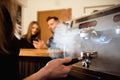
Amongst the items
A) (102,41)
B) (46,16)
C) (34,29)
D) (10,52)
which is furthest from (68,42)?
(46,16)

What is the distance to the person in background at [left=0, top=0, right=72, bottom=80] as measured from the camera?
61 centimetres

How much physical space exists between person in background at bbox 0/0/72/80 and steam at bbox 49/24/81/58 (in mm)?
178

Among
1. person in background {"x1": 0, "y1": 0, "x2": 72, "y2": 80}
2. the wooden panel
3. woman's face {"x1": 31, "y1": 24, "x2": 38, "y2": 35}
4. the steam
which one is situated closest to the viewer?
person in background {"x1": 0, "y1": 0, "x2": 72, "y2": 80}

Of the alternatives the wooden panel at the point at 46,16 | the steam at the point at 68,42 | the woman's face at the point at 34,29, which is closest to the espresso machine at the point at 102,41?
the steam at the point at 68,42

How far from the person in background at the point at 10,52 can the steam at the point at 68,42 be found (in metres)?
0.18

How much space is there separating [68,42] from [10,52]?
0.35m

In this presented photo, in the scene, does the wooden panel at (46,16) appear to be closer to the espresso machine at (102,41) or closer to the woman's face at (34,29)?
the woman's face at (34,29)

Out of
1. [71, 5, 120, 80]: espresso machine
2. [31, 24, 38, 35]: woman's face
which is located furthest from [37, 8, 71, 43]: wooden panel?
[71, 5, 120, 80]: espresso machine

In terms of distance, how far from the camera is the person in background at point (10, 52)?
0.61 metres

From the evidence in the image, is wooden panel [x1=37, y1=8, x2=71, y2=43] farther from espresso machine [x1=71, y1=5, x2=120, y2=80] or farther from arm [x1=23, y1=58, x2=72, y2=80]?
arm [x1=23, y1=58, x2=72, y2=80]

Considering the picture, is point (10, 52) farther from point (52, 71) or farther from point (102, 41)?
point (102, 41)

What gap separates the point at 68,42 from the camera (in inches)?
36.0

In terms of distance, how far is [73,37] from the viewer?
88 centimetres

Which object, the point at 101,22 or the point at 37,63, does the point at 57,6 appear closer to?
the point at 37,63
